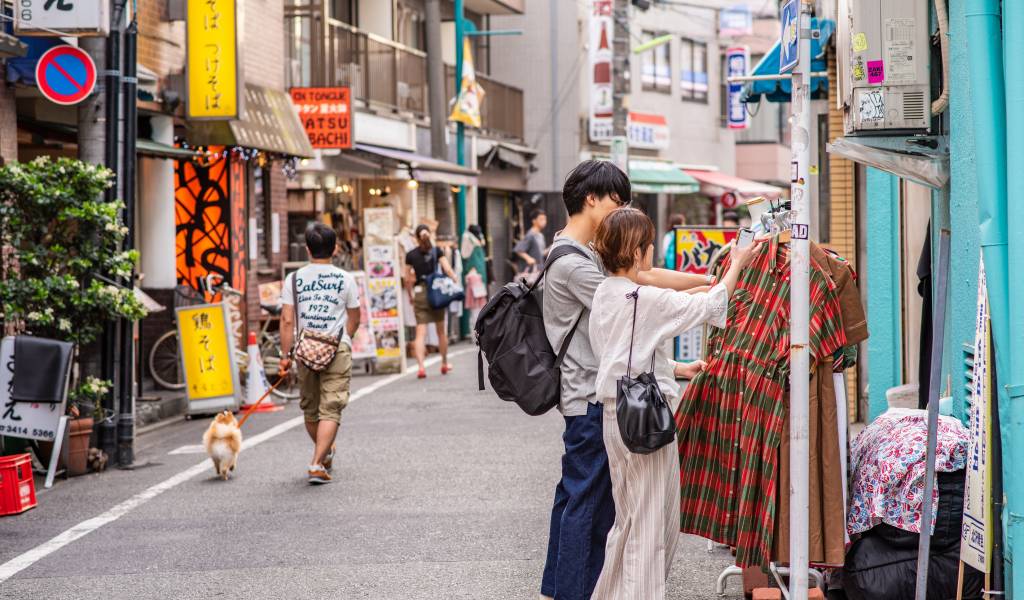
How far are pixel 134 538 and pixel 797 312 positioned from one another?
4.57m

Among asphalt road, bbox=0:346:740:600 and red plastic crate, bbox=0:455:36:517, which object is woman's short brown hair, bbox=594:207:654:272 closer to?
asphalt road, bbox=0:346:740:600

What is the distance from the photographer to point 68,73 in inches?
420

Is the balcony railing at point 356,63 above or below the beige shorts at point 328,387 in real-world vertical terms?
above

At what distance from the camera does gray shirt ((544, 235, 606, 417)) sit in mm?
5324

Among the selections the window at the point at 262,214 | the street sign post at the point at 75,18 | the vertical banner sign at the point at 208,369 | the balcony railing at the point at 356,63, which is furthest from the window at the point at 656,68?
the street sign post at the point at 75,18

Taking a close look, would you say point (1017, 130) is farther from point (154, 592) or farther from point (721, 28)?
point (721, 28)

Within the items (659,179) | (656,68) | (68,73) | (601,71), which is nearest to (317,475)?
(68,73)

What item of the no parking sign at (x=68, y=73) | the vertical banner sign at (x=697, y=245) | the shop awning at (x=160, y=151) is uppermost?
the no parking sign at (x=68, y=73)

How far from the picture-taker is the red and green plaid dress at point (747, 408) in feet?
17.6

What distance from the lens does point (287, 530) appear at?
798cm

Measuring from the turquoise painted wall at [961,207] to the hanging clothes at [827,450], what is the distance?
18.7 inches

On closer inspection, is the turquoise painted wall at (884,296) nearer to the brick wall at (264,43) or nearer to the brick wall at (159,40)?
the brick wall at (159,40)

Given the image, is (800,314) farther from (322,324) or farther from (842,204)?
(842,204)

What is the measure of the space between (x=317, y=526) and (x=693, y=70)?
36448mm
